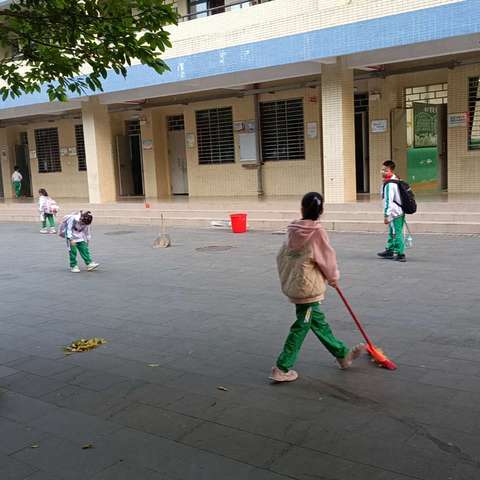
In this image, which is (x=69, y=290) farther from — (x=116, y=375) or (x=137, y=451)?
(x=137, y=451)

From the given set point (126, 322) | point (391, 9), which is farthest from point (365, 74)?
point (126, 322)

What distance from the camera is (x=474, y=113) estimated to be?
14977 millimetres

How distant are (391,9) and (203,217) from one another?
6696 mm

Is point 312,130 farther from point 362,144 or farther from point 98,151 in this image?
point 98,151

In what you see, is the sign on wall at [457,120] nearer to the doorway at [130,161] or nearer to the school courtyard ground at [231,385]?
the school courtyard ground at [231,385]

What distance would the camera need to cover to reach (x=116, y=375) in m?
4.86

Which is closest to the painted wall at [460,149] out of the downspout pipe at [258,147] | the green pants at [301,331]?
the downspout pipe at [258,147]

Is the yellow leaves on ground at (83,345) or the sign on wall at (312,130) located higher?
the sign on wall at (312,130)

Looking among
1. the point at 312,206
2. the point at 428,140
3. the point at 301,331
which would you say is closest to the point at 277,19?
the point at 428,140

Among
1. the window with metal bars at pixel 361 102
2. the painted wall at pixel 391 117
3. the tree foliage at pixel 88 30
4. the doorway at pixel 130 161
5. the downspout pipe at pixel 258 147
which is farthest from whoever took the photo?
the doorway at pixel 130 161

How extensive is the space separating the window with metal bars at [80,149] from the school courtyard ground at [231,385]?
15621 millimetres

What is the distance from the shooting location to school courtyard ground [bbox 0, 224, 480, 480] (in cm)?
Answer: 336

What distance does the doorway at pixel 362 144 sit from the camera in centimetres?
1689

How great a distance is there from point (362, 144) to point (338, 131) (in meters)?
3.30
